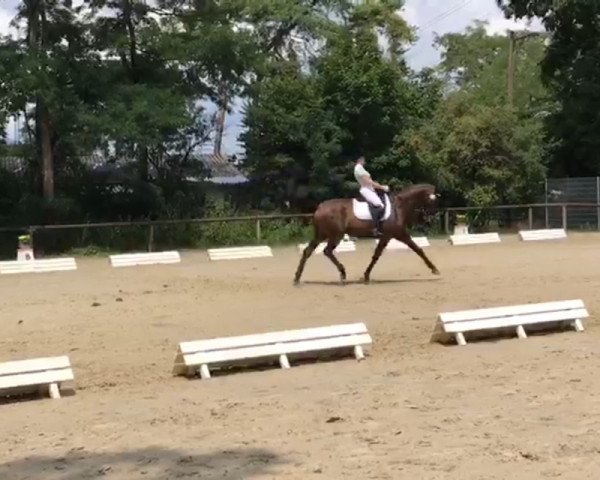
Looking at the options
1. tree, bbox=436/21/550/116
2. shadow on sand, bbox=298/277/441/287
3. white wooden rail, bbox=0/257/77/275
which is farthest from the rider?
tree, bbox=436/21/550/116

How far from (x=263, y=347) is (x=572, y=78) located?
34.6 m

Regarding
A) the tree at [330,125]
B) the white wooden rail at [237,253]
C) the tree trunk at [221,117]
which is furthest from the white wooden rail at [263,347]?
the tree at [330,125]

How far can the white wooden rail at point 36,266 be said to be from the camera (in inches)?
1008

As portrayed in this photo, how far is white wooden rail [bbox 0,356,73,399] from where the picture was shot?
10.4 metres

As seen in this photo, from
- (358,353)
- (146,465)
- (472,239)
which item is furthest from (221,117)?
(146,465)

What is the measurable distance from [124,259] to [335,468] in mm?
20481

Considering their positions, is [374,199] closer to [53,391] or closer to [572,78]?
[53,391]

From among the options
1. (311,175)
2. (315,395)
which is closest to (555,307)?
(315,395)

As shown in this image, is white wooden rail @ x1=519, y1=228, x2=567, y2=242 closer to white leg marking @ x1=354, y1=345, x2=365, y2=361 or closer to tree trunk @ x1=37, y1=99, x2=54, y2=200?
tree trunk @ x1=37, y1=99, x2=54, y2=200

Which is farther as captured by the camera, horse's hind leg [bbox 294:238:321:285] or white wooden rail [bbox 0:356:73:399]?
horse's hind leg [bbox 294:238:321:285]

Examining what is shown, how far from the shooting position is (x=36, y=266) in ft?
85.5

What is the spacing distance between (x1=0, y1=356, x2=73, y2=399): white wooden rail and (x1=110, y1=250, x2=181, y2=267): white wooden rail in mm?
16215

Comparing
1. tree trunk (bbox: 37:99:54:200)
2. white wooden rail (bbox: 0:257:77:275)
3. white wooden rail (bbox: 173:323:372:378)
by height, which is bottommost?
white wooden rail (bbox: 0:257:77:275)

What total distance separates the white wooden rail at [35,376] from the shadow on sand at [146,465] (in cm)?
256
